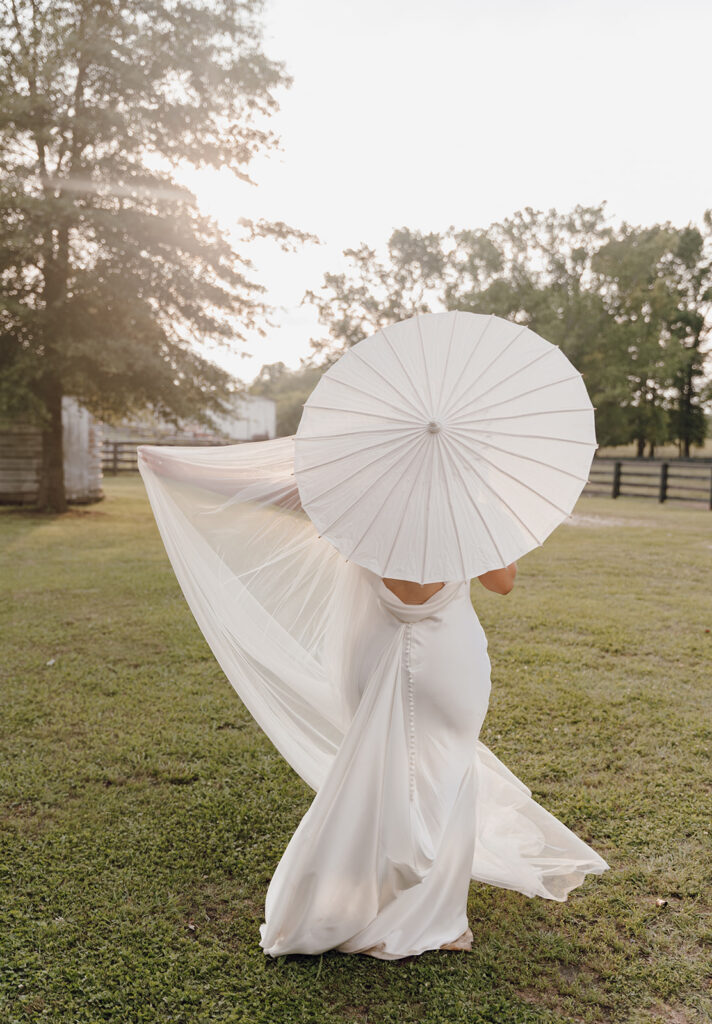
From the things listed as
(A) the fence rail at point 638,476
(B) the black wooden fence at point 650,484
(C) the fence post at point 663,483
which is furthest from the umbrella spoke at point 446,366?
(C) the fence post at point 663,483

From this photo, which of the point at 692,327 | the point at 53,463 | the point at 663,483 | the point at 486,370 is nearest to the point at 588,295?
the point at 692,327

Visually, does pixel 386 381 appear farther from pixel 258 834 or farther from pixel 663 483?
pixel 663 483

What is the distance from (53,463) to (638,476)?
59.9ft

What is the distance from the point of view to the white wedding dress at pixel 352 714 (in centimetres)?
286

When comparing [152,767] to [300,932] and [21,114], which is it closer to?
[300,932]

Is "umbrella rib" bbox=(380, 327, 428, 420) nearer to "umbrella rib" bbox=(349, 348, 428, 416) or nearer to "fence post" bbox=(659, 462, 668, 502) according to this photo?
"umbrella rib" bbox=(349, 348, 428, 416)

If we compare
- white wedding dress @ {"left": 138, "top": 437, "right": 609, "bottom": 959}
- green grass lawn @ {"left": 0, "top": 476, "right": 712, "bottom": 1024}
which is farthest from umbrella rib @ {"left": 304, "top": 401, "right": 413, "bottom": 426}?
green grass lawn @ {"left": 0, "top": 476, "right": 712, "bottom": 1024}

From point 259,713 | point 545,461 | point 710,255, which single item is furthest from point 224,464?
point 710,255

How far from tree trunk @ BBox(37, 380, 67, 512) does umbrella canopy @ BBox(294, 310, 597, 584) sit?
15.5 metres

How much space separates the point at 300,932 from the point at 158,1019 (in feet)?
1.85

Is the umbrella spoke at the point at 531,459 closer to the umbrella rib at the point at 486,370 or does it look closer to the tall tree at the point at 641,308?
the umbrella rib at the point at 486,370

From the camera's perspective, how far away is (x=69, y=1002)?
2676 mm

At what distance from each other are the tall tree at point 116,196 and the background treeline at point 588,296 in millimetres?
26779

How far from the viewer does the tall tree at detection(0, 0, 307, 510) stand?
47.9 ft
